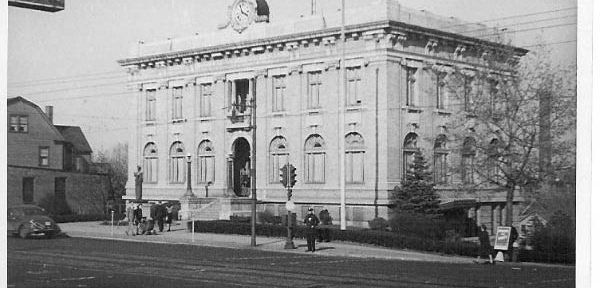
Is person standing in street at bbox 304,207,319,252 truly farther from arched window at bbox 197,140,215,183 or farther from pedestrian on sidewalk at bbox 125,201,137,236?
pedestrian on sidewalk at bbox 125,201,137,236

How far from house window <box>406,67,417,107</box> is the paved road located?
100 centimetres

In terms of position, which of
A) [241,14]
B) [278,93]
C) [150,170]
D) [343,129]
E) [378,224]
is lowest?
[378,224]

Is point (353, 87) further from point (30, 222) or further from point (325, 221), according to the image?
point (30, 222)

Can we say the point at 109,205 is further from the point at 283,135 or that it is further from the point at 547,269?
the point at 547,269

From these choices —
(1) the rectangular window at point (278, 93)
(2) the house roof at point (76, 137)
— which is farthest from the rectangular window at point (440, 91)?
(2) the house roof at point (76, 137)

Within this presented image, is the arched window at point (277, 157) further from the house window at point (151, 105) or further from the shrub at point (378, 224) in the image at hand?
the house window at point (151, 105)

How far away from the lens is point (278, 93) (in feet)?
17.9

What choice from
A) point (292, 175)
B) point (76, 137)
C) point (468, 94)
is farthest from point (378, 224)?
point (76, 137)

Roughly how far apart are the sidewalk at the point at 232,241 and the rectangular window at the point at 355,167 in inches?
16.1

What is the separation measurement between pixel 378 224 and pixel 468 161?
690mm

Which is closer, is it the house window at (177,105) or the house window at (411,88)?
the house window at (411,88)

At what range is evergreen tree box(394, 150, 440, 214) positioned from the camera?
5.43 m

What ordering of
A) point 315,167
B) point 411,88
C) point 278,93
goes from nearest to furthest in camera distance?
point 411,88
point 278,93
point 315,167

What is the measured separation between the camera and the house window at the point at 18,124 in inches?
215
